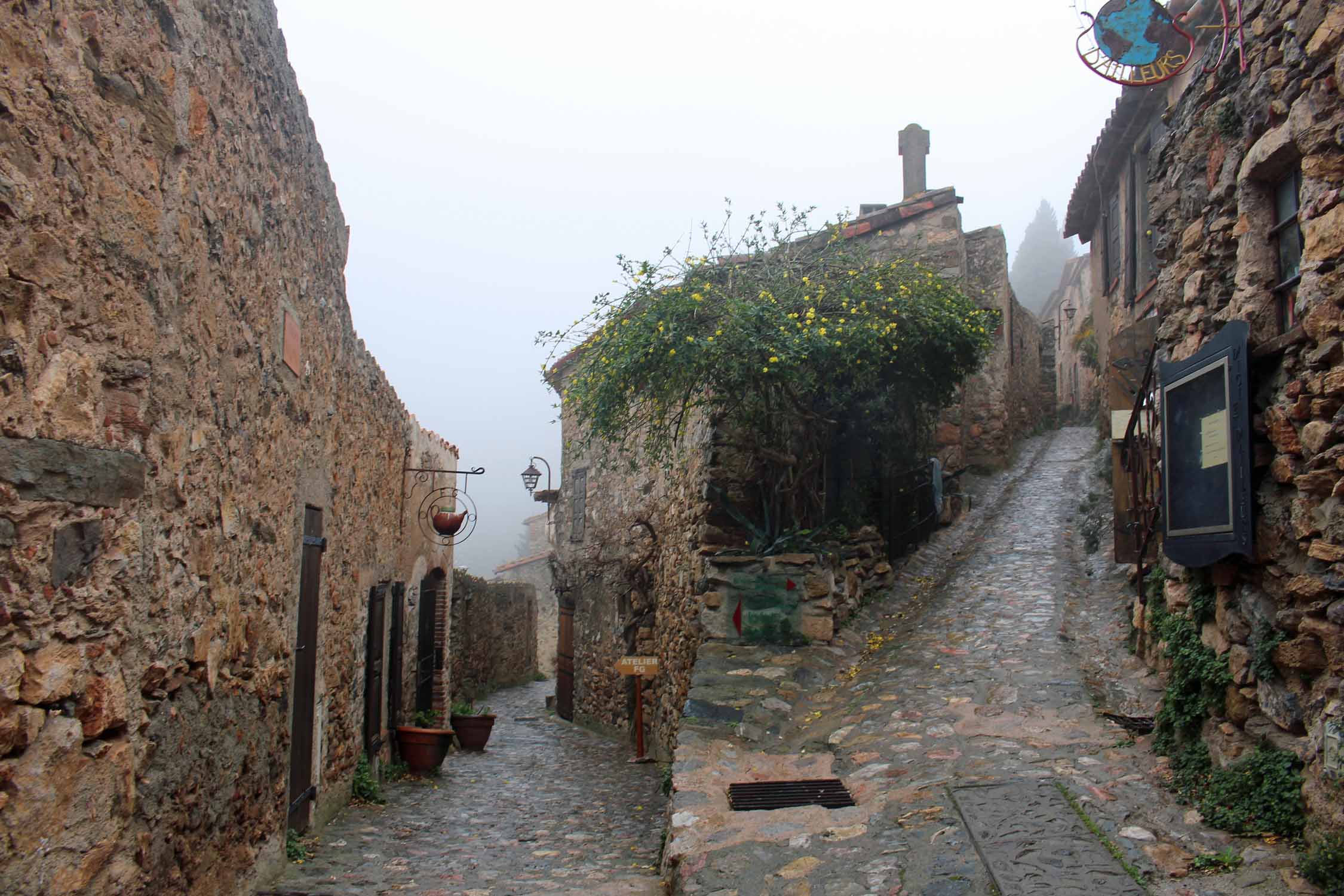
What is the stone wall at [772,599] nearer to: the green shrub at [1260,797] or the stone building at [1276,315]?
the stone building at [1276,315]

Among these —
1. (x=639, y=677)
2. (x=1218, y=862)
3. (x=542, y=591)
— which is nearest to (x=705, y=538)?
(x=639, y=677)

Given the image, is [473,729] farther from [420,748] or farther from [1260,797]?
[1260,797]

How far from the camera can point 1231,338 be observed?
4.09 metres

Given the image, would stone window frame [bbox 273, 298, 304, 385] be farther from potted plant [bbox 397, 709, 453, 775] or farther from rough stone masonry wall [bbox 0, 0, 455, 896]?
potted plant [bbox 397, 709, 453, 775]

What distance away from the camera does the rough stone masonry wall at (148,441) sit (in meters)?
2.52

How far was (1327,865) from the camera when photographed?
121 inches

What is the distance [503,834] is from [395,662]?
9.53 feet

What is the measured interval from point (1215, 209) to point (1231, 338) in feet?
2.99

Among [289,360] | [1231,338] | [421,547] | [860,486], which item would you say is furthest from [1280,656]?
[421,547]

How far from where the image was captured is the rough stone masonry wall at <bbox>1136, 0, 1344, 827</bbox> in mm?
3457

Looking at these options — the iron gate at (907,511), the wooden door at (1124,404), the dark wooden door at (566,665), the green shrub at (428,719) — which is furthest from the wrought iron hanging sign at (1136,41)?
the dark wooden door at (566,665)

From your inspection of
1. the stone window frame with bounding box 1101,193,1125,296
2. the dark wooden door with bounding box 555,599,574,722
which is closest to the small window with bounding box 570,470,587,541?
the dark wooden door with bounding box 555,599,574,722

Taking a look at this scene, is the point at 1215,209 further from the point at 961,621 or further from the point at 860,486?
the point at 860,486

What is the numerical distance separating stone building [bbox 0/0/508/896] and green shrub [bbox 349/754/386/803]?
118 centimetres
